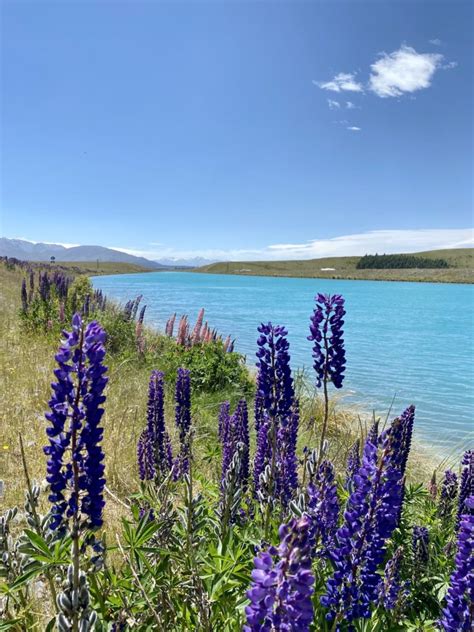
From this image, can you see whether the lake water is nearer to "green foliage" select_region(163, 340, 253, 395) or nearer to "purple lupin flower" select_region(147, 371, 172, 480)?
"green foliage" select_region(163, 340, 253, 395)

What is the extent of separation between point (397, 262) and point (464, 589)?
17438 cm

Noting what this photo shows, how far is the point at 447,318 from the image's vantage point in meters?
38.0

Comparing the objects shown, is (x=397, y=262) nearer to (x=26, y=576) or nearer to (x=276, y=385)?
(x=276, y=385)

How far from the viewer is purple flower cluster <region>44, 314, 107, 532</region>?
1.63 meters

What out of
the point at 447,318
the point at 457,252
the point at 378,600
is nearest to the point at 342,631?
the point at 378,600

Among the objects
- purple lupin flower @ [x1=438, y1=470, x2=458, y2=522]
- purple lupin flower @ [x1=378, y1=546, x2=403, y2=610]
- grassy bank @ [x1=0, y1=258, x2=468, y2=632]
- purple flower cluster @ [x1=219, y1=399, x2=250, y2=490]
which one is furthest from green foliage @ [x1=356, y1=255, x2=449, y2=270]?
purple lupin flower @ [x1=378, y1=546, x2=403, y2=610]

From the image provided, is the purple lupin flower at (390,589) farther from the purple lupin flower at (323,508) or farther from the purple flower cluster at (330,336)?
the purple flower cluster at (330,336)

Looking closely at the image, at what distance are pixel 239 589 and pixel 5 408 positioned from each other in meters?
5.41

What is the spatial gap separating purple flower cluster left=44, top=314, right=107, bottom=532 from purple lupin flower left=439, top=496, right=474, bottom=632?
1.39m

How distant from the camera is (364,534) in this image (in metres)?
1.71

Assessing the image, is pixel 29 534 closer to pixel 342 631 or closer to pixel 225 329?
pixel 342 631

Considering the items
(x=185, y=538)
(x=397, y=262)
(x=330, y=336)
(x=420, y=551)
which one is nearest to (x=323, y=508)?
(x=185, y=538)

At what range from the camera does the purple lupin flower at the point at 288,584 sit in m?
1.08

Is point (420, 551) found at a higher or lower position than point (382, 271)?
lower
